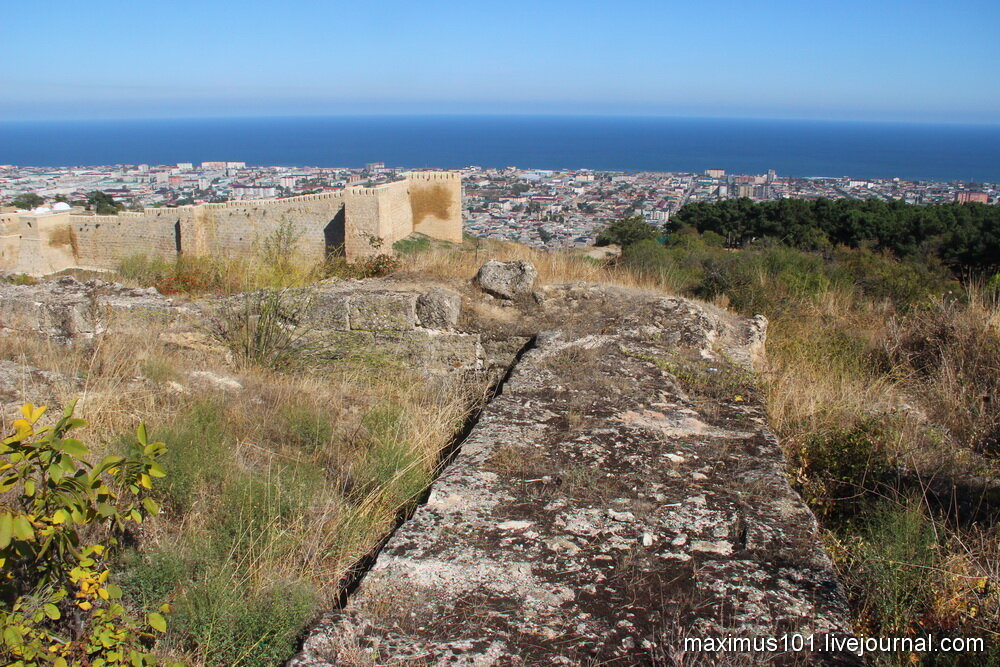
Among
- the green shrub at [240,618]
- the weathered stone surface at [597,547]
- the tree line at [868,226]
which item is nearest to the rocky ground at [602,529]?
the weathered stone surface at [597,547]

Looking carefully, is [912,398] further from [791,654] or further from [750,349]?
[791,654]

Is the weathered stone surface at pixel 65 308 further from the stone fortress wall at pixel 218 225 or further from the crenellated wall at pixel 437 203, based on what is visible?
the crenellated wall at pixel 437 203

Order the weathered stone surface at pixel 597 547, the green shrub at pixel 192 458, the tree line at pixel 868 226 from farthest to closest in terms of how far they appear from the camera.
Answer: the tree line at pixel 868 226, the green shrub at pixel 192 458, the weathered stone surface at pixel 597 547

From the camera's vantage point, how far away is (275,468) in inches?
103

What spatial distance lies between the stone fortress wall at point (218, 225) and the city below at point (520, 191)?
289 centimetres

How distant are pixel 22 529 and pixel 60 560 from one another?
29cm

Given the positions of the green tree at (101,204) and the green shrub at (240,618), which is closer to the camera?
the green shrub at (240,618)

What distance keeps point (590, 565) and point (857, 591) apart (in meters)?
0.81

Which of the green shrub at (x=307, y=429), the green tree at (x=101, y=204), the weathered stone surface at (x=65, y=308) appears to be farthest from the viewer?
the green tree at (x=101, y=204)

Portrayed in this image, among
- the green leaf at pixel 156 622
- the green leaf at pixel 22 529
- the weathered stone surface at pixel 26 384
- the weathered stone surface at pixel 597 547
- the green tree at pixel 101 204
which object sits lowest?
the weathered stone surface at pixel 597 547

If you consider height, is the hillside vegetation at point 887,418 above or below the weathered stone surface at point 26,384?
below

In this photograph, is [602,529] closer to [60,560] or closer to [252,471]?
[252,471]

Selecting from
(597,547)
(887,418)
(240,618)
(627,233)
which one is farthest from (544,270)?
(627,233)

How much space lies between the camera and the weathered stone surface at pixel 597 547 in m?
1.63
